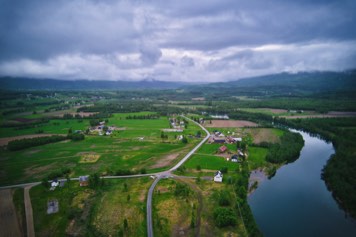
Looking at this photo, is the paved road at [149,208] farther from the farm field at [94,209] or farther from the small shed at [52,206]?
the small shed at [52,206]

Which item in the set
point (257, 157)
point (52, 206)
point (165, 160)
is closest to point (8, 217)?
point (52, 206)

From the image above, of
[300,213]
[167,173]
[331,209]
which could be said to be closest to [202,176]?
[167,173]

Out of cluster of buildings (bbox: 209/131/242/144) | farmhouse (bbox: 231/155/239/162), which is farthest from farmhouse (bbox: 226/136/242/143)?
farmhouse (bbox: 231/155/239/162)

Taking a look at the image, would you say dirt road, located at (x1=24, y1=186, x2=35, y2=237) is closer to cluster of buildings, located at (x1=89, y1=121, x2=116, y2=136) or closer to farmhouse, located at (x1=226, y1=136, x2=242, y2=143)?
cluster of buildings, located at (x1=89, y1=121, x2=116, y2=136)

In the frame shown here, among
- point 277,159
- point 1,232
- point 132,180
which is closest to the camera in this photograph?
point 1,232

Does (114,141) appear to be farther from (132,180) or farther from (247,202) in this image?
(247,202)

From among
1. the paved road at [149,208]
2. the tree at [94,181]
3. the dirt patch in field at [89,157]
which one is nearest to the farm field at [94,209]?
the paved road at [149,208]
